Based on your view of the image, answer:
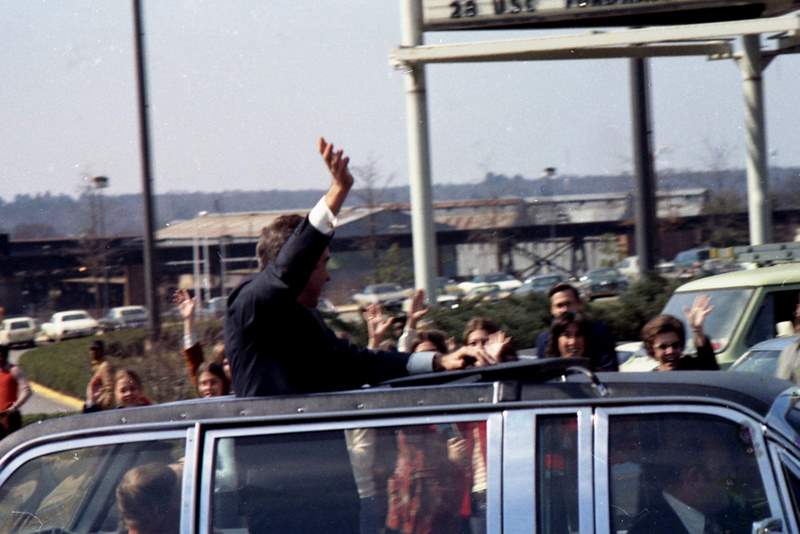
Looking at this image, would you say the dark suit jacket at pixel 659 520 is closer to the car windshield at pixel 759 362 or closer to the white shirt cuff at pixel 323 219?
the white shirt cuff at pixel 323 219

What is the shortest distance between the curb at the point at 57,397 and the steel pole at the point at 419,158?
28.9 feet

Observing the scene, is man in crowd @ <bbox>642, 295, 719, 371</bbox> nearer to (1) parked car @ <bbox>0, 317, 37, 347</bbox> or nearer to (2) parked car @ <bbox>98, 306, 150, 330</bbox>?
(2) parked car @ <bbox>98, 306, 150, 330</bbox>

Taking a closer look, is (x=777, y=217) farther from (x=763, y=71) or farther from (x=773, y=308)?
(x=773, y=308)

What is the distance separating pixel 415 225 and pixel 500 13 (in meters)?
3.02

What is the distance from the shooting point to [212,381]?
258 inches

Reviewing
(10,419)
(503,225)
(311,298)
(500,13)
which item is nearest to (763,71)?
(500,13)

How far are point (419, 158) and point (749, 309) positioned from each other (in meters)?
6.29

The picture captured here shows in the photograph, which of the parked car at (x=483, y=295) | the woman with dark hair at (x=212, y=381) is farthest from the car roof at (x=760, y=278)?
the parked car at (x=483, y=295)

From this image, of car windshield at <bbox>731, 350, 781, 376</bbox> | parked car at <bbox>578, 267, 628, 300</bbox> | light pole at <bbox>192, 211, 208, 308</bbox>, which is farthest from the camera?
parked car at <bbox>578, 267, 628, 300</bbox>

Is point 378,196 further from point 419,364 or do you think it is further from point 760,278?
point 419,364

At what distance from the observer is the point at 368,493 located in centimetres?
321

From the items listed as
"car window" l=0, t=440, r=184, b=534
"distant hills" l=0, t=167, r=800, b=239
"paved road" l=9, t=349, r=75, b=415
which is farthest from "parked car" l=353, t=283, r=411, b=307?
"car window" l=0, t=440, r=184, b=534

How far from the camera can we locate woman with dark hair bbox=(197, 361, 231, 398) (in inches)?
257

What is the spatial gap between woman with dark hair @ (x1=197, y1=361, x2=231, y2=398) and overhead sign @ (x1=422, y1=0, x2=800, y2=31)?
A: 29.9ft
